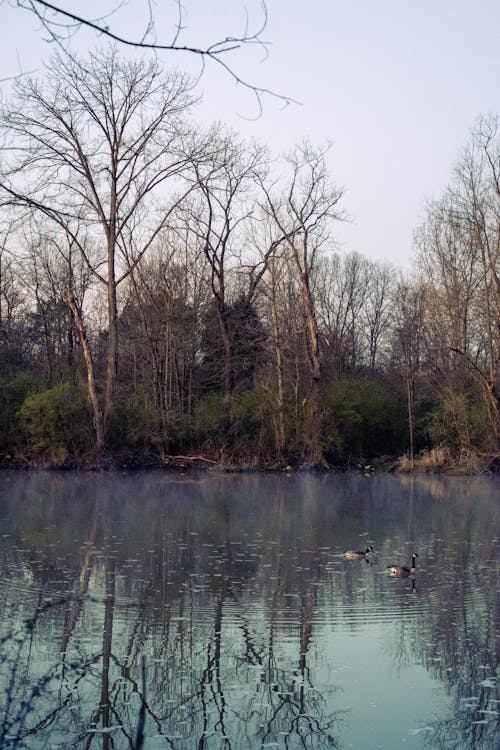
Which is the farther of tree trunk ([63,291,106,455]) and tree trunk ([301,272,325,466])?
tree trunk ([301,272,325,466])

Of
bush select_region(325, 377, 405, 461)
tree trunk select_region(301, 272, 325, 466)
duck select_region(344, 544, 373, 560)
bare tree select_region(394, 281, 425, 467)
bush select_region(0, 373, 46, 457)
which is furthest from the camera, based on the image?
bare tree select_region(394, 281, 425, 467)

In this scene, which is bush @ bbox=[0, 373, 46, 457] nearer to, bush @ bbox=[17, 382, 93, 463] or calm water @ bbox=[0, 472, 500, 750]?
bush @ bbox=[17, 382, 93, 463]

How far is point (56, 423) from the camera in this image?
31.6 metres

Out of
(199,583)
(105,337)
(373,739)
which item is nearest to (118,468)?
(105,337)

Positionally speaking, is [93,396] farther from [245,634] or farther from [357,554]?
[245,634]

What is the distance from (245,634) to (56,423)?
24260mm

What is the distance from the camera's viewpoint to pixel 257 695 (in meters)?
6.54

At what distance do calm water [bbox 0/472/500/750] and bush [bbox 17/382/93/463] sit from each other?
14291 mm

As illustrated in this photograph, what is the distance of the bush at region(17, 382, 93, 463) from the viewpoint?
103ft

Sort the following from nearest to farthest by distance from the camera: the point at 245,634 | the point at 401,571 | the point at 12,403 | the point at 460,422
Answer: the point at 245,634 < the point at 401,571 < the point at 12,403 < the point at 460,422

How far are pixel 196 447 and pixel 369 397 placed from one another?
7.70m

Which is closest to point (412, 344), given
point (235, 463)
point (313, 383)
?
point (313, 383)

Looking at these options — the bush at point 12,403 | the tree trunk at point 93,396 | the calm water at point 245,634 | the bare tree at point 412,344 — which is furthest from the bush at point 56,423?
the calm water at point 245,634

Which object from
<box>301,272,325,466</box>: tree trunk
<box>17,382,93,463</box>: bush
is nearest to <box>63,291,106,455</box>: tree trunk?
<box>17,382,93,463</box>: bush
